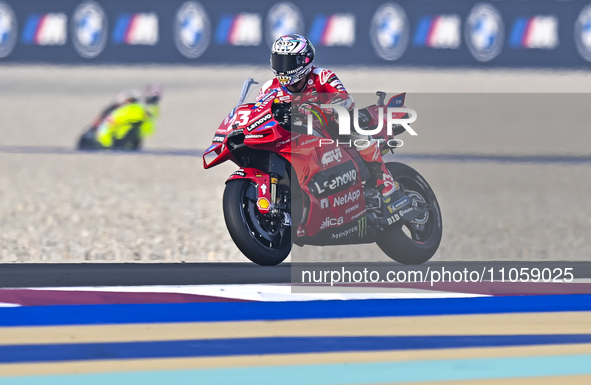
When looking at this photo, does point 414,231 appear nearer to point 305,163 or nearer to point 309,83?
point 305,163

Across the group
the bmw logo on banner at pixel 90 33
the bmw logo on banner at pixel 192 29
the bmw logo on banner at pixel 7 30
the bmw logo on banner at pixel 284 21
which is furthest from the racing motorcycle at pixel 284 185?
the bmw logo on banner at pixel 7 30

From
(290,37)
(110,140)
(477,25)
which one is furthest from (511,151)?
(290,37)

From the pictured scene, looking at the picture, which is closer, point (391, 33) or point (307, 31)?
point (307, 31)

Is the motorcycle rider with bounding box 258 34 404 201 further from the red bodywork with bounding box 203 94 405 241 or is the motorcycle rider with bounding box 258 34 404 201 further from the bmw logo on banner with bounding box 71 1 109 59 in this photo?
the bmw logo on banner with bounding box 71 1 109 59

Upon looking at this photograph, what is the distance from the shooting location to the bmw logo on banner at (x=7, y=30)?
2069cm

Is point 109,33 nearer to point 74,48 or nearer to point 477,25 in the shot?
point 74,48

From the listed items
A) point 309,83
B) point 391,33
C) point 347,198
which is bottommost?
point 347,198

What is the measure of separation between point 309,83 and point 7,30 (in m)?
16.9

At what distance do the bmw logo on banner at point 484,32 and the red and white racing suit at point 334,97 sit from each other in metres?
16.2

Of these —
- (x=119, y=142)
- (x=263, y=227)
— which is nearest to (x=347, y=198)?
(x=263, y=227)

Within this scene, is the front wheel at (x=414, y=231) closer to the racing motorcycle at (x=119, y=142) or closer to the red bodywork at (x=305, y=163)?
the red bodywork at (x=305, y=163)

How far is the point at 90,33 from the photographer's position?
2098 centimetres

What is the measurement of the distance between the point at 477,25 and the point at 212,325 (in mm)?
18082

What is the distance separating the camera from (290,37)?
5633 millimetres
